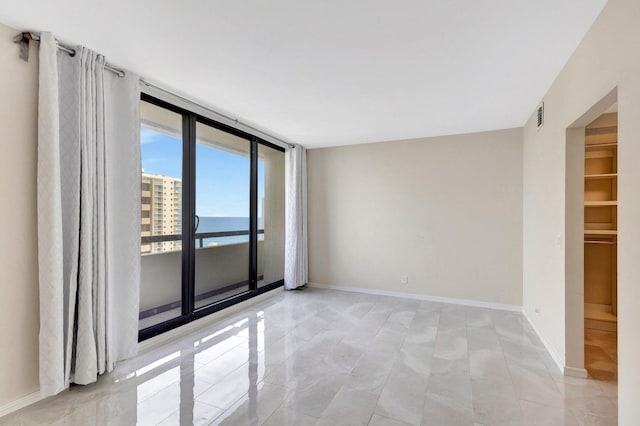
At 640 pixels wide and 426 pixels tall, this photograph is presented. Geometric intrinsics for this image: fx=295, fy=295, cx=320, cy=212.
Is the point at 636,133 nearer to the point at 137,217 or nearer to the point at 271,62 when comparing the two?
the point at 271,62

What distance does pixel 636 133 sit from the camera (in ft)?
4.62

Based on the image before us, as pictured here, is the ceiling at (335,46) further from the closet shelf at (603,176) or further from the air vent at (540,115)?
the closet shelf at (603,176)

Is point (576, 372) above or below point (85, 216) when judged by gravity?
below

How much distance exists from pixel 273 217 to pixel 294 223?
2.44 feet

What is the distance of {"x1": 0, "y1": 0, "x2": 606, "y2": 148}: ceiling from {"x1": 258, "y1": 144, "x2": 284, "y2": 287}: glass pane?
2.24 metres

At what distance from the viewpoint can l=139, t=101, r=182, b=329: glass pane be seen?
372 cm

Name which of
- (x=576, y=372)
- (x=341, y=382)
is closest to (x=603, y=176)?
(x=576, y=372)

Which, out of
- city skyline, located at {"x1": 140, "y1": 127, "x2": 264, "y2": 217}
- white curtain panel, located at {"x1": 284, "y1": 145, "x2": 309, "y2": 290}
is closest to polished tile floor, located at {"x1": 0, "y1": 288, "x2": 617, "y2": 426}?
white curtain panel, located at {"x1": 284, "y1": 145, "x2": 309, "y2": 290}

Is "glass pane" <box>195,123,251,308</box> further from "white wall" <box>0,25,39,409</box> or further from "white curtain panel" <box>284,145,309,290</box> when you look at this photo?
"white wall" <box>0,25,39,409</box>

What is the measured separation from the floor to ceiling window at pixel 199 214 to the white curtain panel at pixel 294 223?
0.26 meters

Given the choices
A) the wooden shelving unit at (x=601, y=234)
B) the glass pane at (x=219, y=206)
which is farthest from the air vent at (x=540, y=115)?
the glass pane at (x=219, y=206)

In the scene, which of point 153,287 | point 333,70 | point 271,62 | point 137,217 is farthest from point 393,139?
point 153,287

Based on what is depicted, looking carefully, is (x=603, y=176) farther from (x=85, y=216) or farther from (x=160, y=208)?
(x=160, y=208)

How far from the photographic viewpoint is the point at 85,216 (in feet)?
7.21
